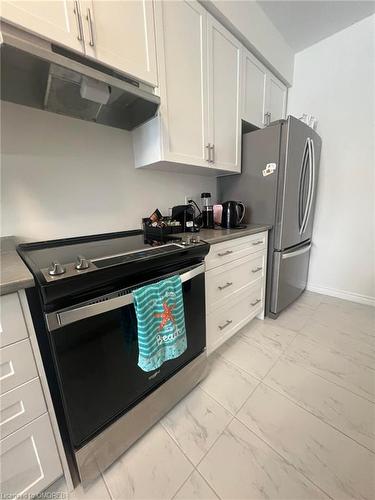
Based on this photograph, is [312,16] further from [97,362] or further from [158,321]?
[97,362]

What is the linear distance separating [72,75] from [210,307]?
135cm

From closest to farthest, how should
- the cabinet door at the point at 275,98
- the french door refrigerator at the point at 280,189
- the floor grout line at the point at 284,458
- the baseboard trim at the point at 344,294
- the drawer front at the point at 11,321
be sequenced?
the drawer front at the point at 11,321 → the floor grout line at the point at 284,458 → the french door refrigerator at the point at 280,189 → the cabinet door at the point at 275,98 → the baseboard trim at the point at 344,294

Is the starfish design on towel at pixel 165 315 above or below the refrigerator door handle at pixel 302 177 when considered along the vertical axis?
below

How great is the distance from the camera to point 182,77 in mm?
1251

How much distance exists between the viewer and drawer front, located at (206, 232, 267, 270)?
1.27 m

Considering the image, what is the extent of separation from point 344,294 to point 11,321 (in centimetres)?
290

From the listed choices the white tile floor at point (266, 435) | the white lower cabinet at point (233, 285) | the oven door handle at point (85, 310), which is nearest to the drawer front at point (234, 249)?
the white lower cabinet at point (233, 285)

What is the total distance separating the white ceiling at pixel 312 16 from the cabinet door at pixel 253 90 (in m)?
0.39

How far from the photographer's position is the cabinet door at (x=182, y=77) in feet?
3.78

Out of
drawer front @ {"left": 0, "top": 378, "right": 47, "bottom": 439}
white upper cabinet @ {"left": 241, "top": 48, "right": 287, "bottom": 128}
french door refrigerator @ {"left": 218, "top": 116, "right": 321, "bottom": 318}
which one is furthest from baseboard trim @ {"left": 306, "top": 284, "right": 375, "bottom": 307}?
drawer front @ {"left": 0, "top": 378, "right": 47, "bottom": 439}

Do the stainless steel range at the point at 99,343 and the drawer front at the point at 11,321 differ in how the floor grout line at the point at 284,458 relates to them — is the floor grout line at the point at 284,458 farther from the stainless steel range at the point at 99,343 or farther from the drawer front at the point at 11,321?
the drawer front at the point at 11,321

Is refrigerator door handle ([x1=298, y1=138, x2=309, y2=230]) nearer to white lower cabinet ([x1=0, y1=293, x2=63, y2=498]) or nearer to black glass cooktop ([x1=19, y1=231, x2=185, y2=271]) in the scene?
black glass cooktop ([x1=19, y1=231, x2=185, y2=271])

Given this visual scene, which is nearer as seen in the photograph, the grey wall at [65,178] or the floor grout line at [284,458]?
the floor grout line at [284,458]

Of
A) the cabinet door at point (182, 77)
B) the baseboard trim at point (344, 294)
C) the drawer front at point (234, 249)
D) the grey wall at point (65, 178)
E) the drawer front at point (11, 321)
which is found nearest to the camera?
the drawer front at point (11, 321)
